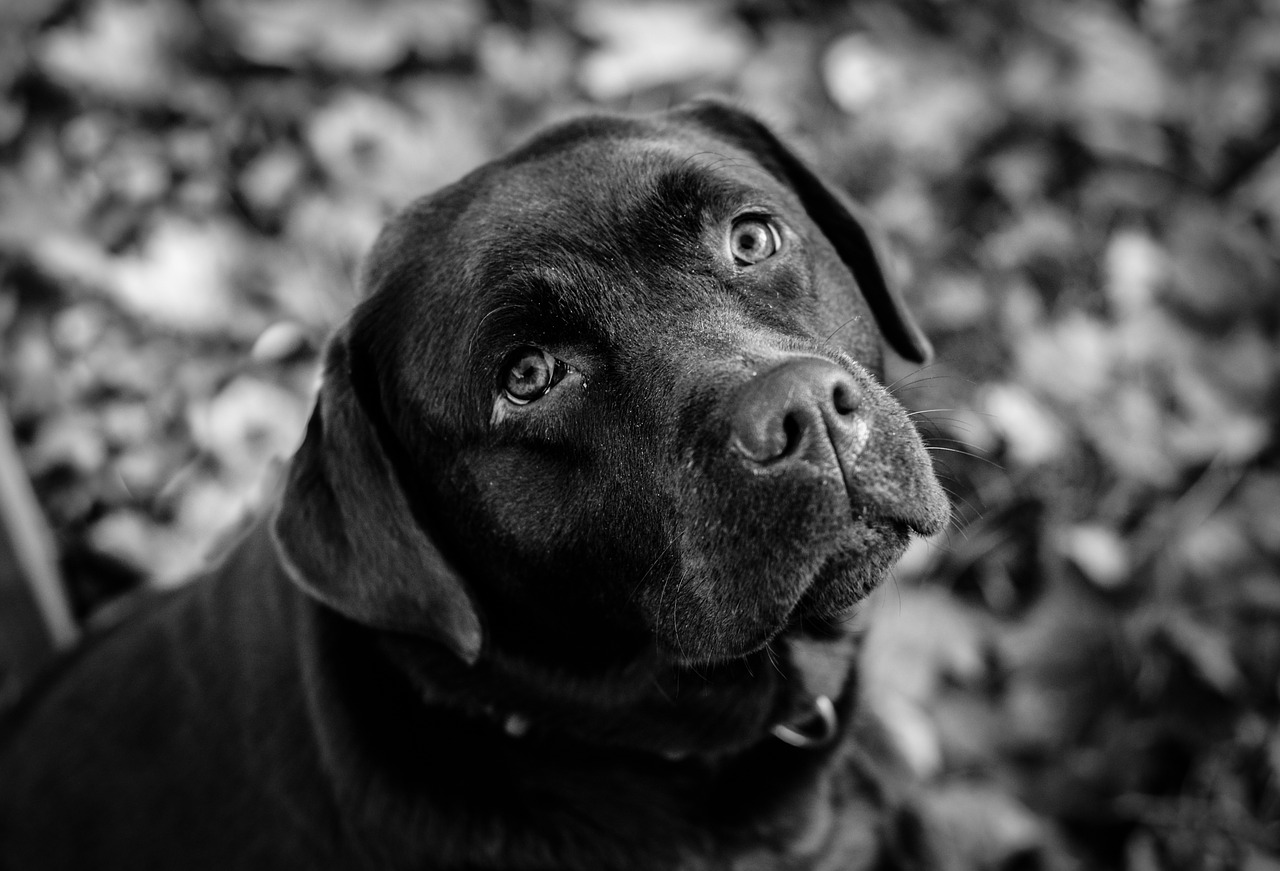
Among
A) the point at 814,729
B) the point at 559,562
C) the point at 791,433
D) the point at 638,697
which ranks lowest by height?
the point at 814,729

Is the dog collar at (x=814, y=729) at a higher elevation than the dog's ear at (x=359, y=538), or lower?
lower

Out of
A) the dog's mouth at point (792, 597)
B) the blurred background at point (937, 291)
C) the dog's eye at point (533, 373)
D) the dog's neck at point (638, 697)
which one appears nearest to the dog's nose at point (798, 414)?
the dog's mouth at point (792, 597)

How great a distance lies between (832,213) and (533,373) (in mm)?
782

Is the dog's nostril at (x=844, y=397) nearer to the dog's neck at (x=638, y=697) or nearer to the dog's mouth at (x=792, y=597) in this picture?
the dog's mouth at (x=792, y=597)

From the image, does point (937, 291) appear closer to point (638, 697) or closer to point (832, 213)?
point (832, 213)

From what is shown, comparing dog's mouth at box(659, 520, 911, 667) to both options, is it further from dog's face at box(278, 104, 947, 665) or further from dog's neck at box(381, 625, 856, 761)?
dog's neck at box(381, 625, 856, 761)

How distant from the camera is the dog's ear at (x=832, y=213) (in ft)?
6.75

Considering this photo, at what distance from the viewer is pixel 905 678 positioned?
270cm

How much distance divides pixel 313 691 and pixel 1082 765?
1969mm

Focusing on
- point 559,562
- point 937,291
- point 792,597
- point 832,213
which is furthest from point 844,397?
point 937,291

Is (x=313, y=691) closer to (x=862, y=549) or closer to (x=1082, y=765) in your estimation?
(x=862, y=549)

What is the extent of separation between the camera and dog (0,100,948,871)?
61.6 inches

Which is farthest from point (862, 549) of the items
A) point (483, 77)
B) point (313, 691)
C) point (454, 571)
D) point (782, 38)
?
point (483, 77)

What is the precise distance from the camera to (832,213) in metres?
2.09
